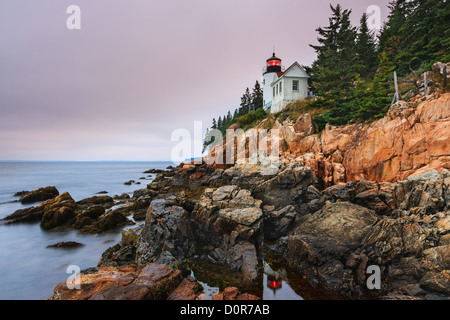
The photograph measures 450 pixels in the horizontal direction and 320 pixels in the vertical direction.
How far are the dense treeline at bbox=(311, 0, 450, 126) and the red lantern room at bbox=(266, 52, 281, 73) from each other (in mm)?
6090

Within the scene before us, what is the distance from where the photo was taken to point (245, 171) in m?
17.2

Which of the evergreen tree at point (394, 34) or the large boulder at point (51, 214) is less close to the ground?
the evergreen tree at point (394, 34)

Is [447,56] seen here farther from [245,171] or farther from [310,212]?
[245,171]

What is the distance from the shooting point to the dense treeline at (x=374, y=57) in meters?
19.1

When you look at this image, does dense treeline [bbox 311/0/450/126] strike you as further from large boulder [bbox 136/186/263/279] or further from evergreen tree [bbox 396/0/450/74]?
large boulder [bbox 136/186/263/279]

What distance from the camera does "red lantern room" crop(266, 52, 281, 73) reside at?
120 feet

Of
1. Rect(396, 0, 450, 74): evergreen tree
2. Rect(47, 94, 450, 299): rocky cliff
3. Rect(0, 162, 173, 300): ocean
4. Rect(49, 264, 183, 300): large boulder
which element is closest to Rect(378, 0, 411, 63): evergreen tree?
Rect(396, 0, 450, 74): evergreen tree

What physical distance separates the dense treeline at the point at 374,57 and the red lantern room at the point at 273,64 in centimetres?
609

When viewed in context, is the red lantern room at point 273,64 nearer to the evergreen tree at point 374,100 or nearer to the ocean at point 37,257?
the evergreen tree at point 374,100

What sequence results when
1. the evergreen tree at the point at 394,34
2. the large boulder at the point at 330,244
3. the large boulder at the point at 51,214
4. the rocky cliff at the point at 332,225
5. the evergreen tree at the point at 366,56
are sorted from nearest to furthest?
the rocky cliff at the point at 332,225, the large boulder at the point at 330,244, the large boulder at the point at 51,214, the evergreen tree at the point at 394,34, the evergreen tree at the point at 366,56

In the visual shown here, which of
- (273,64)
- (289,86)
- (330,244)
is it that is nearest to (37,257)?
(330,244)

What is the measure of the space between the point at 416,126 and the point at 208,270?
1705cm
